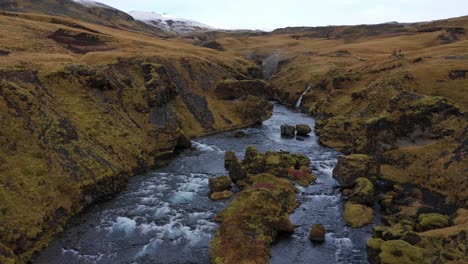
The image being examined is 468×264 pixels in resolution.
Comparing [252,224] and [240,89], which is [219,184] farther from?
[240,89]

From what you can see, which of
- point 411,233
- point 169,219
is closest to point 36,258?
point 169,219

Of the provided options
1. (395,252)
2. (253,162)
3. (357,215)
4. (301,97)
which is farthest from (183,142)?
(301,97)

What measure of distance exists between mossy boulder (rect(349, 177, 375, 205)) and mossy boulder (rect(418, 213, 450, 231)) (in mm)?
6646

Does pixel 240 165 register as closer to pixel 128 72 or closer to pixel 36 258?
pixel 36 258

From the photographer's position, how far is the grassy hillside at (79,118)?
134ft

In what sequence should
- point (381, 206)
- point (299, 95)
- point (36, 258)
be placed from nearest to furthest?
1. point (36, 258)
2. point (381, 206)
3. point (299, 95)

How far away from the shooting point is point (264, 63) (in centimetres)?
17050

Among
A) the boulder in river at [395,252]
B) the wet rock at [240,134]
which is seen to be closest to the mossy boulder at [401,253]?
the boulder in river at [395,252]

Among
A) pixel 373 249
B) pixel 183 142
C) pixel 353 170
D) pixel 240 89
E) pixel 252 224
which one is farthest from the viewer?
pixel 240 89

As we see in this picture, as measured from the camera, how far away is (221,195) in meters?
48.8

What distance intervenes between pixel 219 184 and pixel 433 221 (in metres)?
24.4

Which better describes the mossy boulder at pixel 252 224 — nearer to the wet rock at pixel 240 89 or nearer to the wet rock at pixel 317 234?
the wet rock at pixel 317 234

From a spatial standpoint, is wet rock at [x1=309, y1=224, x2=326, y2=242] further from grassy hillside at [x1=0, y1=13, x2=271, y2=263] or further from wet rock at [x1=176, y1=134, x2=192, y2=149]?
wet rock at [x1=176, y1=134, x2=192, y2=149]

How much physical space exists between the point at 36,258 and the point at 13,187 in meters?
8.59
